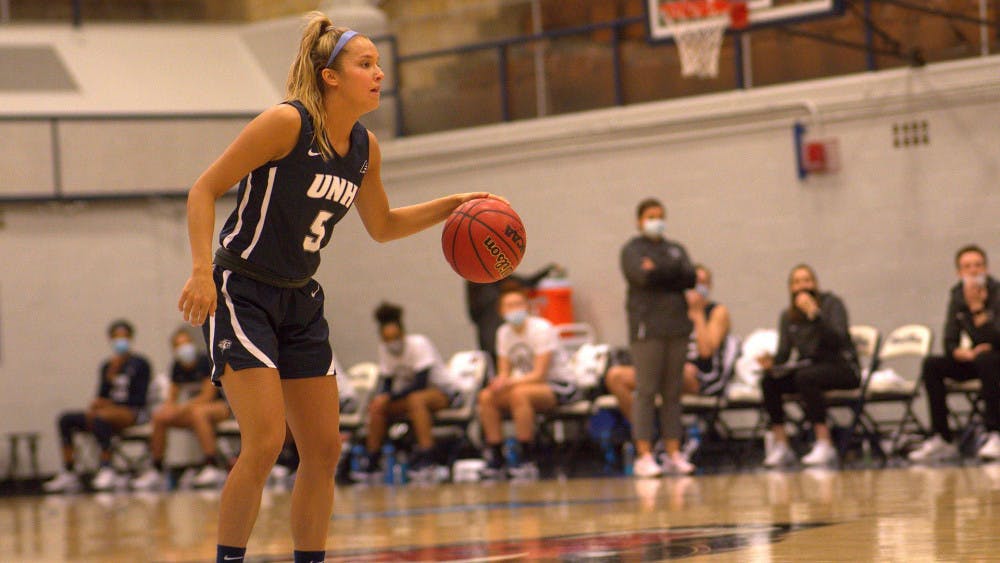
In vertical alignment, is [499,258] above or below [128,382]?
above

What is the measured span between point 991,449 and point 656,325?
237 cm

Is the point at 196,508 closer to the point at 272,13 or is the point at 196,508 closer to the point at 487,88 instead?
the point at 487,88

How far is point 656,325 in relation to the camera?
32.5 feet

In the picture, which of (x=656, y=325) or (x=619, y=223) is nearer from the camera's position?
(x=656, y=325)

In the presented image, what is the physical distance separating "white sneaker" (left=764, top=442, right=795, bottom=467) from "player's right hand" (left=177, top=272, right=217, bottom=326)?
7219 mm

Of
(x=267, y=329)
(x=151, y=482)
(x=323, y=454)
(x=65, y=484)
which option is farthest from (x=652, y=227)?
(x=65, y=484)

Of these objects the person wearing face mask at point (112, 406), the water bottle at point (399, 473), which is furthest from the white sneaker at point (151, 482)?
the water bottle at point (399, 473)

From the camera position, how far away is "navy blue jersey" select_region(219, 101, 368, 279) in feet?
13.3

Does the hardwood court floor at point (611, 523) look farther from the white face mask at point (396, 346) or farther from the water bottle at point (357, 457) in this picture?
the water bottle at point (357, 457)

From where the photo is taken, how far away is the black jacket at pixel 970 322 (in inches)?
383

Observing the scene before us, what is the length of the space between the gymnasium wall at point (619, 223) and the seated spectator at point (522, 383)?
1.98 meters

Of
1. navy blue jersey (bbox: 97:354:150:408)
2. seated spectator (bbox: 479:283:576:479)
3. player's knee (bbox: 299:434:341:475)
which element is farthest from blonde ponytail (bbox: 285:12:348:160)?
navy blue jersey (bbox: 97:354:150:408)

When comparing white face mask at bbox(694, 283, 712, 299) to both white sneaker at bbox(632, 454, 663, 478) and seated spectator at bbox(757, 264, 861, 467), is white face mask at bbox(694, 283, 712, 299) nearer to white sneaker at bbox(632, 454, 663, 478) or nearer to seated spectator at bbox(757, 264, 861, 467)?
seated spectator at bbox(757, 264, 861, 467)

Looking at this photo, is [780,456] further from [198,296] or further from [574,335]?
[198,296]
